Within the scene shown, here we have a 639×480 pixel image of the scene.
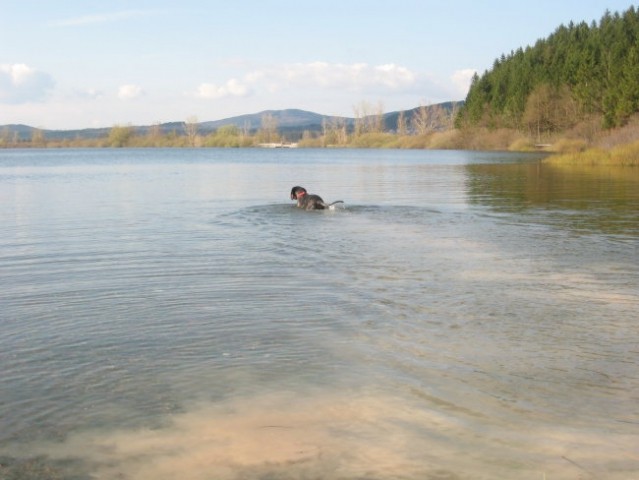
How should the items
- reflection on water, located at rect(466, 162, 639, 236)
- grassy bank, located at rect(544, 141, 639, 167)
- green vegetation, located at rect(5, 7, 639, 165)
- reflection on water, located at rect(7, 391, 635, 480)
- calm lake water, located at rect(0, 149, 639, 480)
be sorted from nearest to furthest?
reflection on water, located at rect(7, 391, 635, 480) → calm lake water, located at rect(0, 149, 639, 480) → reflection on water, located at rect(466, 162, 639, 236) → grassy bank, located at rect(544, 141, 639, 167) → green vegetation, located at rect(5, 7, 639, 165)

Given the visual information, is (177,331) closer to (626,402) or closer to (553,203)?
(626,402)

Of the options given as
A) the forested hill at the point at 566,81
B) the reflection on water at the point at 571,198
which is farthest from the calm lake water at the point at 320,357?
the forested hill at the point at 566,81

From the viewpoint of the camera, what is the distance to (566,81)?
100 meters

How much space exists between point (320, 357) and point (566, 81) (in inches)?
4032

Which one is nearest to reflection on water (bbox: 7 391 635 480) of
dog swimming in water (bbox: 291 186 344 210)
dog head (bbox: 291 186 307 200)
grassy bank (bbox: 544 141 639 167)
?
dog swimming in water (bbox: 291 186 344 210)

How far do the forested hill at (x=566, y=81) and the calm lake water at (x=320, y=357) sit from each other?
70620 mm

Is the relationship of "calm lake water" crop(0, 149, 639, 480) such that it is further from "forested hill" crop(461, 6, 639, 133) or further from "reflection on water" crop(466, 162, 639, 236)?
"forested hill" crop(461, 6, 639, 133)

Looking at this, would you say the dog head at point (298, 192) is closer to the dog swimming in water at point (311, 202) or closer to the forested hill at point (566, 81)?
the dog swimming in water at point (311, 202)

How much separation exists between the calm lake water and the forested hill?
70.6m

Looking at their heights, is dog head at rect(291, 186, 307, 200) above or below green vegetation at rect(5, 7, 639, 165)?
below

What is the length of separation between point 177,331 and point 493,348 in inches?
133

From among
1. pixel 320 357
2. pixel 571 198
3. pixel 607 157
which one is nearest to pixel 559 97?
pixel 607 157

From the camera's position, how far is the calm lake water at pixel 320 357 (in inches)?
184

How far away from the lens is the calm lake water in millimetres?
4684
